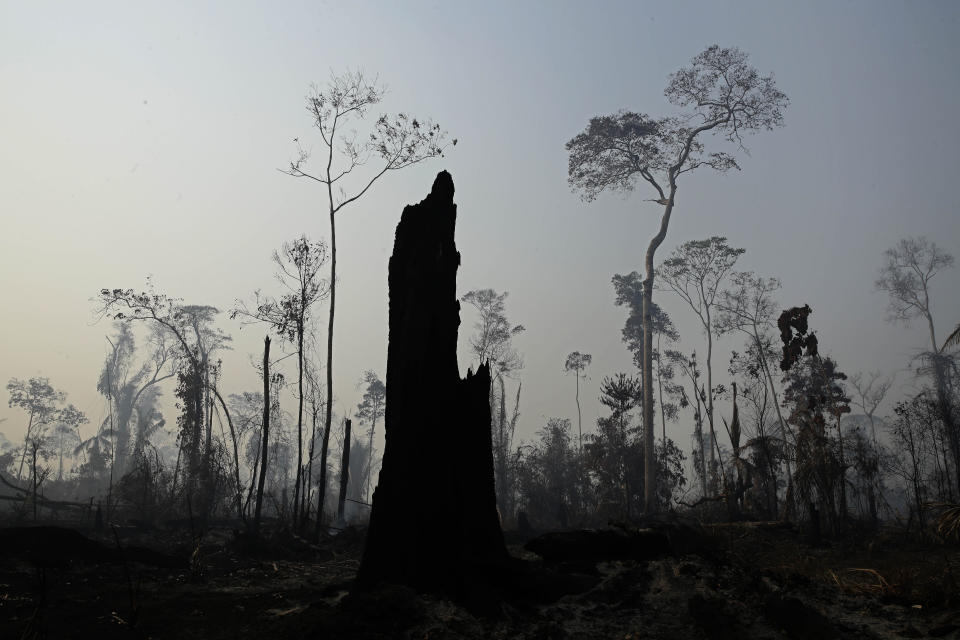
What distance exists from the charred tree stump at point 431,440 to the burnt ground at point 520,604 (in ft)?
2.05

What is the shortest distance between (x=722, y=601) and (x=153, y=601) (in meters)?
Result: 8.11

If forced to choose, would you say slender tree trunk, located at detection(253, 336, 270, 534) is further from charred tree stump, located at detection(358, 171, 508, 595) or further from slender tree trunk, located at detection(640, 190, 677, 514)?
slender tree trunk, located at detection(640, 190, 677, 514)

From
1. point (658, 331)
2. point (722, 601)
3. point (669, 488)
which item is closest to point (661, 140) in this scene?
point (669, 488)

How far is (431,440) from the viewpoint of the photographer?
8500 mm

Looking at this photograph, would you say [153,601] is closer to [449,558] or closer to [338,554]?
[449,558]

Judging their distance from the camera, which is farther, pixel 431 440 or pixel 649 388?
pixel 649 388

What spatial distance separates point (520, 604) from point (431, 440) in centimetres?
247

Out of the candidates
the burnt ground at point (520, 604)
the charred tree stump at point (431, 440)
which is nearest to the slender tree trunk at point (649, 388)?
the burnt ground at point (520, 604)

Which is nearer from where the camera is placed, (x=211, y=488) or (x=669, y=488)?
(x=211, y=488)

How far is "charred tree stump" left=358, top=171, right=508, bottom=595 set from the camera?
798 centimetres

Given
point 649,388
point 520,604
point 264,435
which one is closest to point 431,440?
point 520,604

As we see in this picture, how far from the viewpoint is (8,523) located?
18.1 meters

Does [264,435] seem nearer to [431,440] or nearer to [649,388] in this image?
[431,440]

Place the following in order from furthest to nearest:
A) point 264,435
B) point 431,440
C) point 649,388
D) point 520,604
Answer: point 649,388 < point 264,435 < point 431,440 < point 520,604
